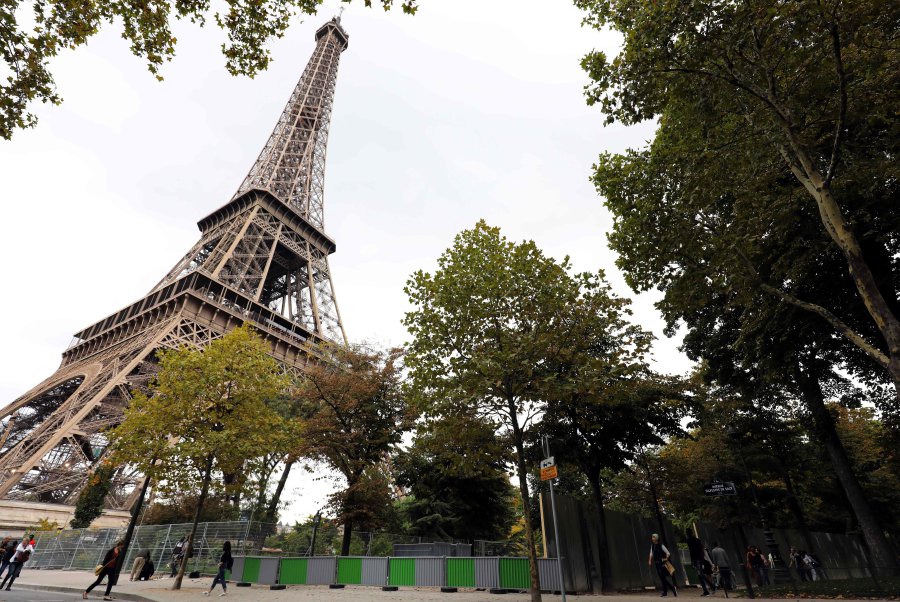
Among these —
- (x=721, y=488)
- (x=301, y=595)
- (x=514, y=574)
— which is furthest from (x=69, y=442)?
(x=721, y=488)

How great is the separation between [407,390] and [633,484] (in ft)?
65.0

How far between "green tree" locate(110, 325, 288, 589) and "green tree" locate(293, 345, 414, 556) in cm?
586

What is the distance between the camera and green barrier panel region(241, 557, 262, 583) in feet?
53.7

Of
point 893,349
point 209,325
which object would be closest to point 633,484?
point 893,349

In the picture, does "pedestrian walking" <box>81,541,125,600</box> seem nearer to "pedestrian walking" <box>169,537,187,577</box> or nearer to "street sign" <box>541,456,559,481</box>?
"pedestrian walking" <box>169,537,187,577</box>

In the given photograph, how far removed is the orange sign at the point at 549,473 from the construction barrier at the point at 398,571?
4.57m

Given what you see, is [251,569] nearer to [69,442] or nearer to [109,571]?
[109,571]

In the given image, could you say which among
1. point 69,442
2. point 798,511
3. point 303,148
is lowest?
point 798,511

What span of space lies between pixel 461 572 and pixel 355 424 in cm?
1069

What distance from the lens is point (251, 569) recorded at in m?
16.5

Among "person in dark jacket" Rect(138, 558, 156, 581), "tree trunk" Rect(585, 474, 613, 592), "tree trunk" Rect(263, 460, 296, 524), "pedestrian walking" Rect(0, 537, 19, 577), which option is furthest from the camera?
"tree trunk" Rect(263, 460, 296, 524)

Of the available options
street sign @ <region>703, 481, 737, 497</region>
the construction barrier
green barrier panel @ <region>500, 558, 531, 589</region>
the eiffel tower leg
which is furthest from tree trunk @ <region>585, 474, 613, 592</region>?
the eiffel tower leg

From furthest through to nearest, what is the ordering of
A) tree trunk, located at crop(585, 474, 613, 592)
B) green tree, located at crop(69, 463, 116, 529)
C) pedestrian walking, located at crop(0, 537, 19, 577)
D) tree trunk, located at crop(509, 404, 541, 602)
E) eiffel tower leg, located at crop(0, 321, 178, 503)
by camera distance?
green tree, located at crop(69, 463, 116, 529)
eiffel tower leg, located at crop(0, 321, 178, 503)
pedestrian walking, located at crop(0, 537, 19, 577)
tree trunk, located at crop(585, 474, 613, 592)
tree trunk, located at crop(509, 404, 541, 602)

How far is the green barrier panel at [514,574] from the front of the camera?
12984 millimetres
